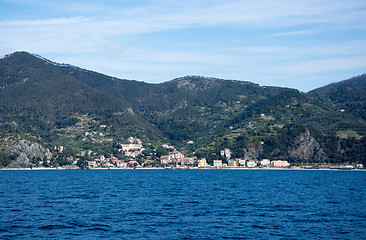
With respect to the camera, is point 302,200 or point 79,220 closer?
point 79,220

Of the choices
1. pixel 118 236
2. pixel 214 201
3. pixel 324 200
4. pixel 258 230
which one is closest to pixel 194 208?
pixel 214 201

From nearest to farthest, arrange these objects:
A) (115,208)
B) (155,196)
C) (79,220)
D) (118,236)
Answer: (118,236)
(79,220)
(115,208)
(155,196)

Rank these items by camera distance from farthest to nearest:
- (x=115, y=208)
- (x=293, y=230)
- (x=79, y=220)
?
(x=115, y=208) → (x=79, y=220) → (x=293, y=230)

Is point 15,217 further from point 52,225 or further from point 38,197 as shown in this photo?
point 38,197

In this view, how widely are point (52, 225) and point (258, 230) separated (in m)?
21.9

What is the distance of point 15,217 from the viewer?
1890 inches

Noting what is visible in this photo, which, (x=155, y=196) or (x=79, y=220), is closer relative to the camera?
(x=79, y=220)

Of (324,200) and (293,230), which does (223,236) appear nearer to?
(293,230)

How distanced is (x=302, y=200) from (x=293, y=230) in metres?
28.3

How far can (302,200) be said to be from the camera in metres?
69.9

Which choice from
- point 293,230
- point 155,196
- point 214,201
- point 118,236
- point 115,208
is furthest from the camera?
point 155,196

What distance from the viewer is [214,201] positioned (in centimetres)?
6675

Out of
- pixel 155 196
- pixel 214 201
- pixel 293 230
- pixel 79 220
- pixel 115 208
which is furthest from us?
pixel 155 196

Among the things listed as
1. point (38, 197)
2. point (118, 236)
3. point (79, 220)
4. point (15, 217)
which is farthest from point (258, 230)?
point (38, 197)
